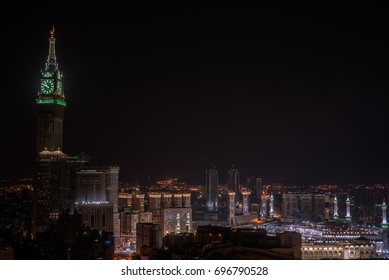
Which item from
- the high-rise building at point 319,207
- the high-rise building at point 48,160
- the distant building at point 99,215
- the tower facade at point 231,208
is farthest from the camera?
the high-rise building at point 319,207

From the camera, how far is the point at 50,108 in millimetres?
8062

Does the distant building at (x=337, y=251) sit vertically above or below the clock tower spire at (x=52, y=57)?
below

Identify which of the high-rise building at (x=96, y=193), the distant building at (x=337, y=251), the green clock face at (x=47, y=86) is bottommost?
the distant building at (x=337, y=251)

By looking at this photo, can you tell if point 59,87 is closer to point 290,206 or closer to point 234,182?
point 234,182

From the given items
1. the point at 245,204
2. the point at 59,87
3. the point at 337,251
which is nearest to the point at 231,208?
the point at 245,204

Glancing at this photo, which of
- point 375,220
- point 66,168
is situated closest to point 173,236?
point 66,168

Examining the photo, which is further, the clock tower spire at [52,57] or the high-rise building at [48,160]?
A: the high-rise building at [48,160]

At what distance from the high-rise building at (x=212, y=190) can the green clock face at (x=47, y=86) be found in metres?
2.54

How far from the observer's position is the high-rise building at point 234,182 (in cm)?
868

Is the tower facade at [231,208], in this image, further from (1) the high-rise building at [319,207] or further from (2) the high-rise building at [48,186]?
(2) the high-rise building at [48,186]

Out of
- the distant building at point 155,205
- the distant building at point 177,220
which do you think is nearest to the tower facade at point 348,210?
the distant building at point 177,220

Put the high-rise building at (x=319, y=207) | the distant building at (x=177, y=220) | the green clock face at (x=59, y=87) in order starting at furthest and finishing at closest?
the high-rise building at (x=319, y=207) < the distant building at (x=177, y=220) < the green clock face at (x=59, y=87)

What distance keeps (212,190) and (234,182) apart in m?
0.62
